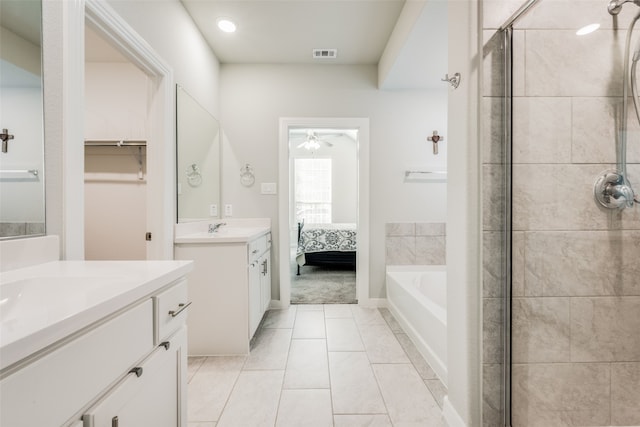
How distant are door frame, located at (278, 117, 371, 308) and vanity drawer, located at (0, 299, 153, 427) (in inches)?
88.7

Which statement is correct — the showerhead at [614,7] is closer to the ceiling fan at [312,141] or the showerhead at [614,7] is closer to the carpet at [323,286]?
the carpet at [323,286]

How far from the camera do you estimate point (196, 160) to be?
8.04ft

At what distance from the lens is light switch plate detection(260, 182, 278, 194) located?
3010 mm

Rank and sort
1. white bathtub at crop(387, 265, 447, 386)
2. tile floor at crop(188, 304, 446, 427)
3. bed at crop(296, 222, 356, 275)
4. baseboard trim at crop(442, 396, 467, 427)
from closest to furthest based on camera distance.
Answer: baseboard trim at crop(442, 396, 467, 427) → tile floor at crop(188, 304, 446, 427) → white bathtub at crop(387, 265, 447, 386) → bed at crop(296, 222, 356, 275)

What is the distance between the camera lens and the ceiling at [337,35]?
2131 mm

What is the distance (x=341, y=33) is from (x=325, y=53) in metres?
0.34

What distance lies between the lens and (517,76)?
1.19 meters

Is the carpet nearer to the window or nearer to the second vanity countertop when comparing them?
the second vanity countertop

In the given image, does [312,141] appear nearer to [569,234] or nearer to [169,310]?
[569,234]

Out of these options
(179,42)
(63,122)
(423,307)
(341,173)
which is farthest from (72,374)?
(341,173)

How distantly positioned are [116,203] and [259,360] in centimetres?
203

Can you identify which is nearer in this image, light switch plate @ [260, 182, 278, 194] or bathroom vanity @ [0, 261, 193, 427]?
bathroom vanity @ [0, 261, 193, 427]

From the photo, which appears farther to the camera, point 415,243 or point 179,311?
point 415,243

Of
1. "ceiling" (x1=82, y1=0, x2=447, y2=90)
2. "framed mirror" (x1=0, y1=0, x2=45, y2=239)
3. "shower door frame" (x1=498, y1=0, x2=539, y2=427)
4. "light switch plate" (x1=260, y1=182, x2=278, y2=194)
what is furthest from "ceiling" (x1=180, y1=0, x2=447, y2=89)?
"framed mirror" (x1=0, y1=0, x2=45, y2=239)
